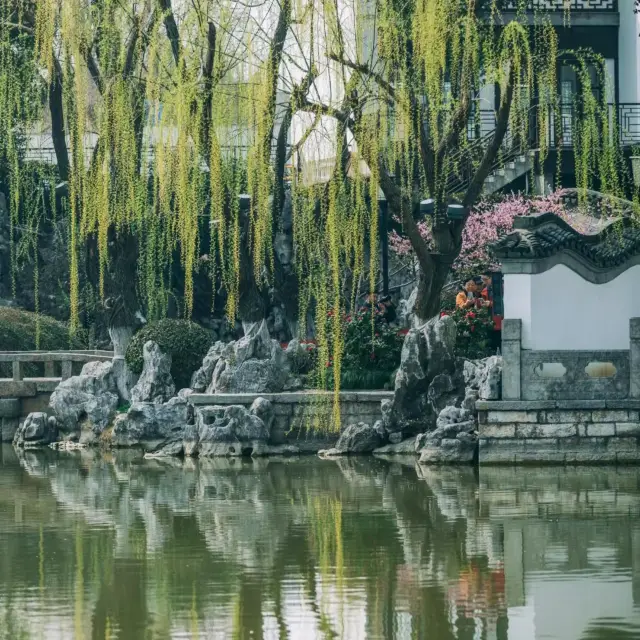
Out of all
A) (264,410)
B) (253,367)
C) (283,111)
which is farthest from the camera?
(253,367)

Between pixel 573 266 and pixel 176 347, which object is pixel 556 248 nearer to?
pixel 573 266

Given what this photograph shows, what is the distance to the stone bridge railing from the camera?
25.1m

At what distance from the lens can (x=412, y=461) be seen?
2078 cm

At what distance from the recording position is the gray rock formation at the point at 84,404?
78.7ft

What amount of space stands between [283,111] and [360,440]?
458 cm

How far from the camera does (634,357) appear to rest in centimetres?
2002

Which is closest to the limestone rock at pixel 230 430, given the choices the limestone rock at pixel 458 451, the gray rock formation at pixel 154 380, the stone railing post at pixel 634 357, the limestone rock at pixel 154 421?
the limestone rock at pixel 154 421

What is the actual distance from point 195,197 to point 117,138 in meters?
1.63

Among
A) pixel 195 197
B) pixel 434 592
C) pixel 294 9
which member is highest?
pixel 294 9

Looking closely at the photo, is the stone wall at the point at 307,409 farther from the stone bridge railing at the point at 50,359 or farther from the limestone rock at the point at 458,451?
the stone bridge railing at the point at 50,359

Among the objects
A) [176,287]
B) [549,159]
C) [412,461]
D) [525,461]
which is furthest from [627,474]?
[176,287]

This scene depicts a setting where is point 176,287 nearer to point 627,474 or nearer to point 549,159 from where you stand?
point 549,159

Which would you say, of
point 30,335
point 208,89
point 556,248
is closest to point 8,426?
point 30,335

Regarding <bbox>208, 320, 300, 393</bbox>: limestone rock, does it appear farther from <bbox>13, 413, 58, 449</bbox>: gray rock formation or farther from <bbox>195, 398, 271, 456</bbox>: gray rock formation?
<bbox>13, 413, 58, 449</bbox>: gray rock formation
